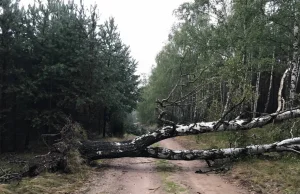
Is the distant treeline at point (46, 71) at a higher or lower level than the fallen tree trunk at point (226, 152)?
higher

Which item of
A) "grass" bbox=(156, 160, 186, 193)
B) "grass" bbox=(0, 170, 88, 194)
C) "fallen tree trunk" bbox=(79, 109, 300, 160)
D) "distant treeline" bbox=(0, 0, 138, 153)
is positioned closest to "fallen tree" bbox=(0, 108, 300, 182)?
"fallen tree trunk" bbox=(79, 109, 300, 160)

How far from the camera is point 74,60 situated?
20.4 meters

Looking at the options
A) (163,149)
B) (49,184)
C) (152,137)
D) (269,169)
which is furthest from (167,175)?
(49,184)

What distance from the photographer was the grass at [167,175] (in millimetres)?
8555

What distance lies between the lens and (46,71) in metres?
19.7

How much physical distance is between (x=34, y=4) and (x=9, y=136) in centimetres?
944

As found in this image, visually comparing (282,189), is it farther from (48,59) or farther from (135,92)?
(135,92)

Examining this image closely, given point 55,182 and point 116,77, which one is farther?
point 116,77

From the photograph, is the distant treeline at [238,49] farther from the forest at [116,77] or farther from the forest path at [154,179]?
the forest path at [154,179]

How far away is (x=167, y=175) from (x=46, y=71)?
1244 cm

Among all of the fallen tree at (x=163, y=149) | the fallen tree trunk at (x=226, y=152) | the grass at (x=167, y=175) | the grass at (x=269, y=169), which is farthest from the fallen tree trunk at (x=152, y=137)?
the grass at (x=167, y=175)

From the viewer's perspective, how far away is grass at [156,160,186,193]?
855cm

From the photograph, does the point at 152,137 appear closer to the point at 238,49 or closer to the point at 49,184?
the point at 49,184

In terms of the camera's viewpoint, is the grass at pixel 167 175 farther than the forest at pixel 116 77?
No
